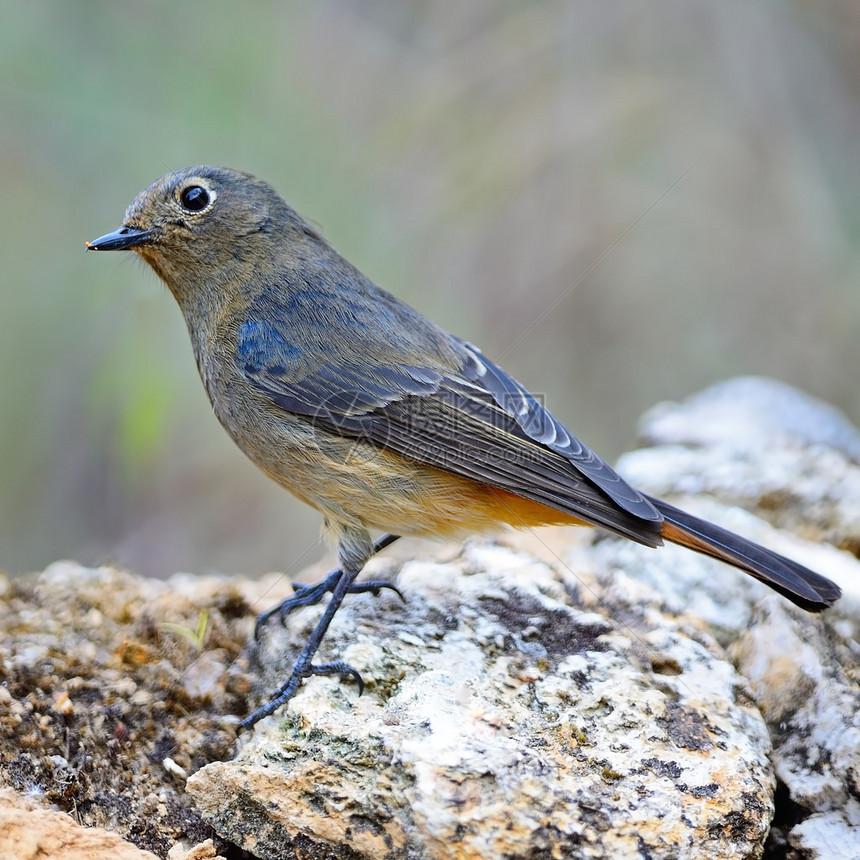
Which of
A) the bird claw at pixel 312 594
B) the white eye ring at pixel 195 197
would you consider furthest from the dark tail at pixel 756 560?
the white eye ring at pixel 195 197

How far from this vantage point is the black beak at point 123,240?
159 inches

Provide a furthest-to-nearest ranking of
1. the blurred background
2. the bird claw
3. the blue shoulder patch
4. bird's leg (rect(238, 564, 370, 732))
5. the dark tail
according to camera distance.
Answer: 1. the blurred background
2. the blue shoulder patch
3. the bird claw
4. the dark tail
5. bird's leg (rect(238, 564, 370, 732))

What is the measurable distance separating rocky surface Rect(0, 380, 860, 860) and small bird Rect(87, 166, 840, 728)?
26 cm

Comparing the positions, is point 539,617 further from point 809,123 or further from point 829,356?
point 809,123

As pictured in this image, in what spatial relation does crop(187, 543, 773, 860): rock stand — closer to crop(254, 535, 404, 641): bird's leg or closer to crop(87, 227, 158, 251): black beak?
crop(254, 535, 404, 641): bird's leg

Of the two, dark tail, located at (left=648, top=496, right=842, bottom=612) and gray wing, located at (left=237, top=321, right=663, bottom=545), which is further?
gray wing, located at (left=237, top=321, right=663, bottom=545)

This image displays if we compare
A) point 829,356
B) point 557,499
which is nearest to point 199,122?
point 557,499

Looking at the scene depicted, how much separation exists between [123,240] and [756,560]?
9.11ft

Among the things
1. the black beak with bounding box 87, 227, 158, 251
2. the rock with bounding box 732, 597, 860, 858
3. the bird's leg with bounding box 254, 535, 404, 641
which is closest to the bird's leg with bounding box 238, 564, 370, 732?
the bird's leg with bounding box 254, 535, 404, 641

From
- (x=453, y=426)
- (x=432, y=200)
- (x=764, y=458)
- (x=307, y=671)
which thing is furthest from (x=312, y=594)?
(x=432, y=200)

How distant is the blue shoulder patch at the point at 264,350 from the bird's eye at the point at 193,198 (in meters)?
0.56

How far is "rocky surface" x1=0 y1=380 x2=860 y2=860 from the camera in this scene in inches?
104

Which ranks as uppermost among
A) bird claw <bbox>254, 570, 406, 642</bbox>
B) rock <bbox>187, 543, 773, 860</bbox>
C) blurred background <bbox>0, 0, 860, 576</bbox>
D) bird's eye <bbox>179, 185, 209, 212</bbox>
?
blurred background <bbox>0, 0, 860, 576</bbox>

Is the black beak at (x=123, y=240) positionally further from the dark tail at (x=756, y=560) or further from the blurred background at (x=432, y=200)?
the dark tail at (x=756, y=560)
